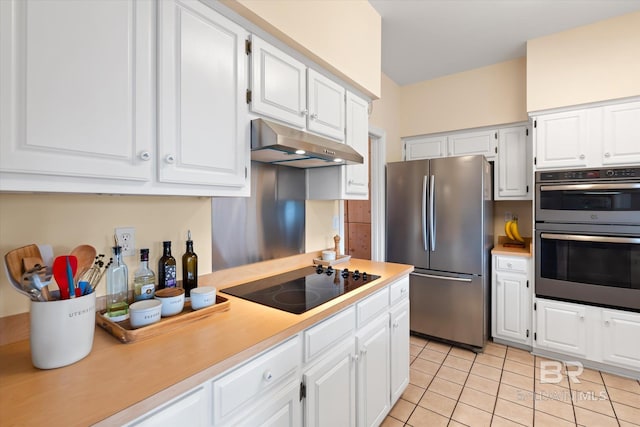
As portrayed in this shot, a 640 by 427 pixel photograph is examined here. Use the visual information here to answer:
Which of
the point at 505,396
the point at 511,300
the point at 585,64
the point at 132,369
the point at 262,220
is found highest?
the point at 585,64

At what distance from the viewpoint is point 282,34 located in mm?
1490

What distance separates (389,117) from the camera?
3.50 m

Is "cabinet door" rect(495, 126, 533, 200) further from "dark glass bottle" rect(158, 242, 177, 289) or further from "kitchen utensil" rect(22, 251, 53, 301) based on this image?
"kitchen utensil" rect(22, 251, 53, 301)

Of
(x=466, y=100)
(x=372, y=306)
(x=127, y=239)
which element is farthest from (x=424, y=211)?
(x=127, y=239)

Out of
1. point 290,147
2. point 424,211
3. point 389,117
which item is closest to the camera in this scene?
point 290,147

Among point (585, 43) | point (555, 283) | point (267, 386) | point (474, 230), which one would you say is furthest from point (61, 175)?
point (585, 43)

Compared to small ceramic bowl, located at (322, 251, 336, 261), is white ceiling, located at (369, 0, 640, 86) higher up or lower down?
higher up

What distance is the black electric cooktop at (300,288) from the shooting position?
140 centimetres

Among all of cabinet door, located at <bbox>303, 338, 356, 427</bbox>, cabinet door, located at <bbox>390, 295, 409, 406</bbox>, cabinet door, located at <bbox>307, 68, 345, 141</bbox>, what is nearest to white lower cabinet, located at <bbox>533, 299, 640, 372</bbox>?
cabinet door, located at <bbox>390, 295, 409, 406</bbox>

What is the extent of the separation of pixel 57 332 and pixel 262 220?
1156mm

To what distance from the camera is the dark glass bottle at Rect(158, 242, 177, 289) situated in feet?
4.33

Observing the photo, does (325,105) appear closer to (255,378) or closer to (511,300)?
(255,378)

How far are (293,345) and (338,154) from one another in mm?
1029

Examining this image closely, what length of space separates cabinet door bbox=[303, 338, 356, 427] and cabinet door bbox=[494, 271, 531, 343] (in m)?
2.13
